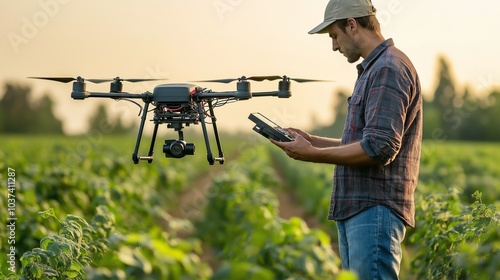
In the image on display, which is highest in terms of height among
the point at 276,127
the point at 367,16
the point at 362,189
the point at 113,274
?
the point at 367,16

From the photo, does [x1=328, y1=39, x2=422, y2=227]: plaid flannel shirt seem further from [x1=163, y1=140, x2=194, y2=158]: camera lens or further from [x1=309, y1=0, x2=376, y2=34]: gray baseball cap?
[x1=163, y1=140, x2=194, y2=158]: camera lens

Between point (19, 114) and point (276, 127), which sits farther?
point (19, 114)

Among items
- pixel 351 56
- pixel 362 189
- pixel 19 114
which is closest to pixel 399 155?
pixel 362 189

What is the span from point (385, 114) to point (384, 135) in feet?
0.37

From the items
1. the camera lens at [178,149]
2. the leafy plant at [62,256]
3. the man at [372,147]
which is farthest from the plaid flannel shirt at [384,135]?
the leafy plant at [62,256]

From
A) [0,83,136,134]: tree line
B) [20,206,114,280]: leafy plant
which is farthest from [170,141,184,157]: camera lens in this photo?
[0,83,136,134]: tree line

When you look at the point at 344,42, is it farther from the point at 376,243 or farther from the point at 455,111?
the point at 455,111

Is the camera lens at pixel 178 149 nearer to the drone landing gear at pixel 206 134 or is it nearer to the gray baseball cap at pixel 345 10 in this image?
the drone landing gear at pixel 206 134

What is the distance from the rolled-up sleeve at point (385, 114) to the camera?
3760 millimetres

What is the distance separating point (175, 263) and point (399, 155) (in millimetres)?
1831

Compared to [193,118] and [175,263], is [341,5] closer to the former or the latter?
[193,118]

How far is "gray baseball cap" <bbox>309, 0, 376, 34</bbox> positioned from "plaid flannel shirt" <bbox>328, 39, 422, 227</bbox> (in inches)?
8.9

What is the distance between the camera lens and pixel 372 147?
3.75m

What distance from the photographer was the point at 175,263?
2.53 meters
